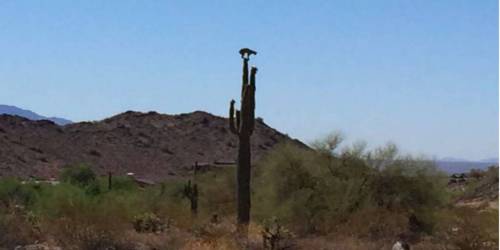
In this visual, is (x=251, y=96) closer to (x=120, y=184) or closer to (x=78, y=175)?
(x=120, y=184)

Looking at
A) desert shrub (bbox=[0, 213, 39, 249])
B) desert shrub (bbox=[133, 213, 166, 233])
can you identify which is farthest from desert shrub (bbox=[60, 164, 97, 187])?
desert shrub (bbox=[0, 213, 39, 249])

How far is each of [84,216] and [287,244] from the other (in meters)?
5.34

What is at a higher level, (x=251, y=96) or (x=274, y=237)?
(x=251, y=96)

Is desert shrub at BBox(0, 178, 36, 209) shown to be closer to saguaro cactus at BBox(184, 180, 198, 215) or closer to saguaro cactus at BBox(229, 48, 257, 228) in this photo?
saguaro cactus at BBox(184, 180, 198, 215)

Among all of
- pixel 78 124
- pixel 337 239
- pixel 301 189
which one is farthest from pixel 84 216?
pixel 78 124

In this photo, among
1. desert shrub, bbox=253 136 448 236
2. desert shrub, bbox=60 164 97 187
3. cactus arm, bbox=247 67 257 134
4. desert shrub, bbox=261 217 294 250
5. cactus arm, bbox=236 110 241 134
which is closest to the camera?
desert shrub, bbox=261 217 294 250

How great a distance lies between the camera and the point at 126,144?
252 feet

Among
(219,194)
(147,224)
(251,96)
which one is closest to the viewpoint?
(147,224)

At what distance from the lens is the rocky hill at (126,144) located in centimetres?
6562

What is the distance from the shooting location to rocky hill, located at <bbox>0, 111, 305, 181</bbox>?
65.6 meters

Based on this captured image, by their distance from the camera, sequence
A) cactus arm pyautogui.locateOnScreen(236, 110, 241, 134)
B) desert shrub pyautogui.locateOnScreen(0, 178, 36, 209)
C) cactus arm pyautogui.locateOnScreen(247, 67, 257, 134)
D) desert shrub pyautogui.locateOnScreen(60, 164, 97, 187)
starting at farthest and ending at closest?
desert shrub pyautogui.locateOnScreen(60, 164, 97, 187) < desert shrub pyautogui.locateOnScreen(0, 178, 36, 209) < cactus arm pyautogui.locateOnScreen(236, 110, 241, 134) < cactus arm pyautogui.locateOnScreen(247, 67, 257, 134)

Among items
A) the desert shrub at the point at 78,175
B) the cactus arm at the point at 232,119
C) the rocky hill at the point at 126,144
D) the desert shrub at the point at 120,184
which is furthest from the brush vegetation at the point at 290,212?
the rocky hill at the point at 126,144

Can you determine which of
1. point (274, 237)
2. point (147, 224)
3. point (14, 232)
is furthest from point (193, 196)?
point (14, 232)

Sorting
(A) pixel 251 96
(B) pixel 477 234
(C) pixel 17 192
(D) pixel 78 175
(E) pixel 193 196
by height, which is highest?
(A) pixel 251 96
